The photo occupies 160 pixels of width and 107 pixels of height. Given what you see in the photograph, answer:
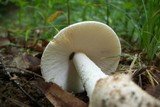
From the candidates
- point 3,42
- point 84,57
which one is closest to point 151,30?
point 84,57

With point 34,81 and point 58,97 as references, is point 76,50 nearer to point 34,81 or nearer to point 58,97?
point 34,81

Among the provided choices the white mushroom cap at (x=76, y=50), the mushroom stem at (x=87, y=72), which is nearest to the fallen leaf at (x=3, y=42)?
the white mushroom cap at (x=76, y=50)

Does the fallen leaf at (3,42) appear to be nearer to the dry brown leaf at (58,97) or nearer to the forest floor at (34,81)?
the forest floor at (34,81)

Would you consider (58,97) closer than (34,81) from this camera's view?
Yes

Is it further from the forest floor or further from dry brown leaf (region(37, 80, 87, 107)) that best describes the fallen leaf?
dry brown leaf (region(37, 80, 87, 107))

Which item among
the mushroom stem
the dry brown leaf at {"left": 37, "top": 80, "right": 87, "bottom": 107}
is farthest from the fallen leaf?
the dry brown leaf at {"left": 37, "top": 80, "right": 87, "bottom": 107}

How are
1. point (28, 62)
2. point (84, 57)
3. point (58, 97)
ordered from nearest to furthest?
point (58, 97) → point (84, 57) → point (28, 62)
